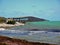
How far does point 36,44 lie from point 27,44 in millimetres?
1024

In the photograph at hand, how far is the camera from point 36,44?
2294cm

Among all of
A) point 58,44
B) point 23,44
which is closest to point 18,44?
point 23,44

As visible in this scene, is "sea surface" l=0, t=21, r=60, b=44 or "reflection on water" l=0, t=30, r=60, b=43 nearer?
"reflection on water" l=0, t=30, r=60, b=43

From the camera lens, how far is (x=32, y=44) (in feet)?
76.4

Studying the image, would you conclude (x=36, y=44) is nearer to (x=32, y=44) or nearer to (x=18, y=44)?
(x=32, y=44)

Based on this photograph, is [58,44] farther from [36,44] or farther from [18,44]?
[18,44]

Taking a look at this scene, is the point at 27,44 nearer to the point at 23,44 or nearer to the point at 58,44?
the point at 23,44

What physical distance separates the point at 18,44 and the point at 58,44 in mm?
4562

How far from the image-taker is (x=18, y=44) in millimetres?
22562

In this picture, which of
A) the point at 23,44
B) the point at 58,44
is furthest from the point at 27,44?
the point at 58,44

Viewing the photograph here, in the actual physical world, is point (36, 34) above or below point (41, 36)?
→ below

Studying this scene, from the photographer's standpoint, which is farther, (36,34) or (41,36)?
(36,34)

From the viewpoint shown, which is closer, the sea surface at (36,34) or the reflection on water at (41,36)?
the reflection on water at (41,36)

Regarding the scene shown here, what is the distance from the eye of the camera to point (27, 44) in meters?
23.1
